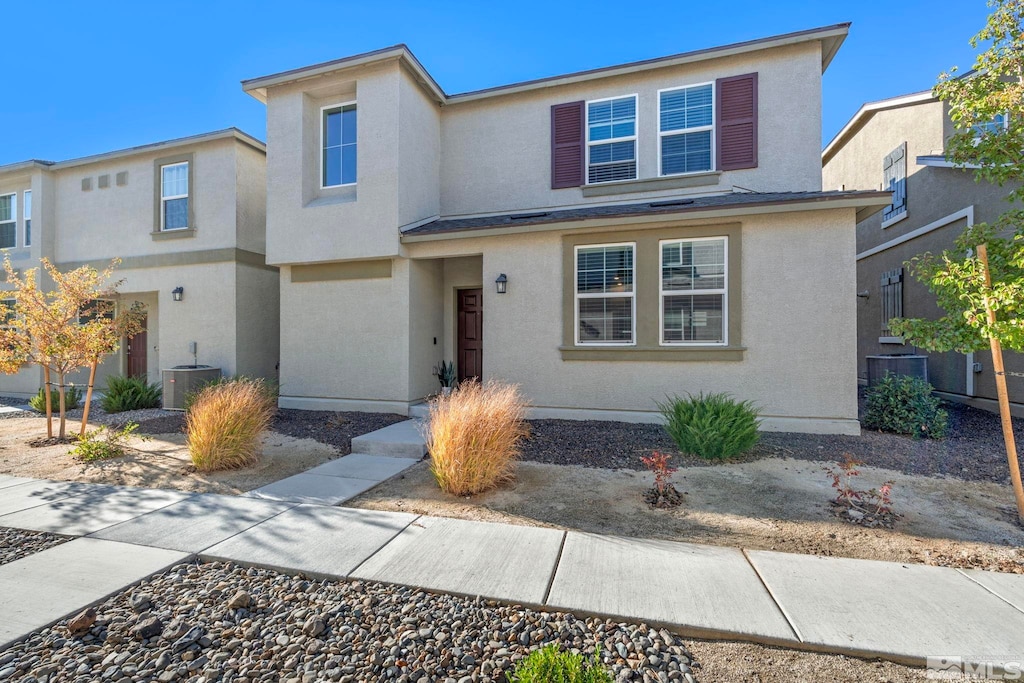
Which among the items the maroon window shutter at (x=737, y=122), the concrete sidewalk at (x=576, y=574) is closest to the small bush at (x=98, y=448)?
the concrete sidewalk at (x=576, y=574)

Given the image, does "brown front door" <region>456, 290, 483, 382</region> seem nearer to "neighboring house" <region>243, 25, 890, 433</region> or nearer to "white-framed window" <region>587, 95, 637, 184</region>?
"neighboring house" <region>243, 25, 890, 433</region>

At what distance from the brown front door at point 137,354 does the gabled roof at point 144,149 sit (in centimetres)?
429

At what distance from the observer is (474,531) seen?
155 inches

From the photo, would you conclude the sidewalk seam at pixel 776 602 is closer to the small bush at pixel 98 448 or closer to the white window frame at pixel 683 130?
the white window frame at pixel 683 130

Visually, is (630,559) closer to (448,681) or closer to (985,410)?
(448,681)

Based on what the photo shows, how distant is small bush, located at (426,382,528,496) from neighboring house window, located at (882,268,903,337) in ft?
36.2

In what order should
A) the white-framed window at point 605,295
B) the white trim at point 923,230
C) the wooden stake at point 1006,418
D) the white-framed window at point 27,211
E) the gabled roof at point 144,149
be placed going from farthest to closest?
the white-framed window at point 27,211 < the gabled roof at point 144,149 < the white trim at point 923,230 < the white-framed window at point 605,295 < the wooden stake at point 1006,418

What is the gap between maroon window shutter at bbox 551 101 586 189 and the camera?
376 inches

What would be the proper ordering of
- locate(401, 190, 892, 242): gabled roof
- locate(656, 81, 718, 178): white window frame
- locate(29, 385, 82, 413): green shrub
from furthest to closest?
1. locate(29, 385, 82, 413): green shrub
2. locate(656, 81, 718, 178): white window frame
3. locate(401, 190, 892, 242): gabled roof

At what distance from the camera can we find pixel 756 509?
14.4 ft

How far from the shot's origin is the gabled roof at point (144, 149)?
10688 millimetres

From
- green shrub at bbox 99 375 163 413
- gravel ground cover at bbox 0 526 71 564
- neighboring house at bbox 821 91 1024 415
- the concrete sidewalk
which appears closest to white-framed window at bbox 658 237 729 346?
neighboring house at bbox 821 91 1024 415

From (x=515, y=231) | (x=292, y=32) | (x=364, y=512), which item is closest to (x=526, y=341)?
(x=515, y=231)

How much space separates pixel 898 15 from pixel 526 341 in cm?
924
